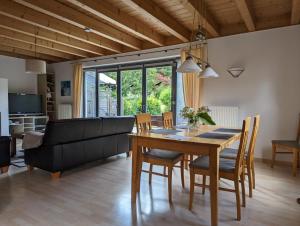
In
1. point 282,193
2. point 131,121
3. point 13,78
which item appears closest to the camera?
point 282,193

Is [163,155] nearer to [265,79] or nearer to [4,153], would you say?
[4,153]

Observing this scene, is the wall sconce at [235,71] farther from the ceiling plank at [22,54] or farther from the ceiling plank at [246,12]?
the ceiling plank at [22,54]

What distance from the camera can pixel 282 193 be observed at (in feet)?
9.02

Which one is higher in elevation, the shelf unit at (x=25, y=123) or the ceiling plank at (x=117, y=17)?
the ceiling plank at (x=117, y=17)

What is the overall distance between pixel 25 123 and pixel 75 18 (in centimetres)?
438

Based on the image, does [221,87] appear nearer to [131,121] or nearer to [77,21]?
[131,121]

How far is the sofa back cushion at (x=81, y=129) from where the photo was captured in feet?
10.2

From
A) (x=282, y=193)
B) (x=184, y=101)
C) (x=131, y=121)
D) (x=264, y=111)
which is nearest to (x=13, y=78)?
(x=131, y=121)

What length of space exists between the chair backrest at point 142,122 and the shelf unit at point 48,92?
5.29 meters

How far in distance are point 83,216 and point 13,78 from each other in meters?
6.15

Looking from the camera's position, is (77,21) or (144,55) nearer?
(77,21)

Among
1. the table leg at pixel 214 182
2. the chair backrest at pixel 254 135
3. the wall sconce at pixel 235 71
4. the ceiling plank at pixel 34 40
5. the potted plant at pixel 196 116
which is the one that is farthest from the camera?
the ceiling plank at pixel 34 40

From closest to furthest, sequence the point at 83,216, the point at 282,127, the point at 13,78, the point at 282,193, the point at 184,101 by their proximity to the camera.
→ the point at 83,216
the point at 282,193
the point at 282,127
the point at 184,101
the point at 13,78

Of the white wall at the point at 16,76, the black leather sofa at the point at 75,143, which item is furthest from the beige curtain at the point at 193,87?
the white wall at the point at 16,76
